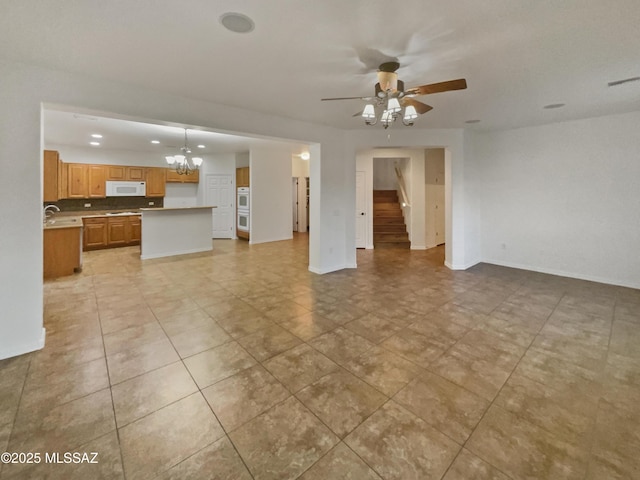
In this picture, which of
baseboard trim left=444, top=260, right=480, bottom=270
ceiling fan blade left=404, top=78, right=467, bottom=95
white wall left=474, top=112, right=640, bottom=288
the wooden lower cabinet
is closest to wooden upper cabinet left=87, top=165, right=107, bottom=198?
the wooden lower cabinet

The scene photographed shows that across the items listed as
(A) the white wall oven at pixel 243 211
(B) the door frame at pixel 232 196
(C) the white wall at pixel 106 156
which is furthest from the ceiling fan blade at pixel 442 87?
(C) the white wall at pixel 106 156

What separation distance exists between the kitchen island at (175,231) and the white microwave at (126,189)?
7.72ft

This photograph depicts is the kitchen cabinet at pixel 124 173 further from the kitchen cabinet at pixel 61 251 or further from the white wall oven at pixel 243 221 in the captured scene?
the kitchen cabinet at pixel 61 251

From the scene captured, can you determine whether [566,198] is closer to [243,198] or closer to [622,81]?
[622,81]

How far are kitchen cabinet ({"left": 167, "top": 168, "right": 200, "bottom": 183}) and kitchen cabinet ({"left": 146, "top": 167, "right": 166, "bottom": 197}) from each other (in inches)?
7.0

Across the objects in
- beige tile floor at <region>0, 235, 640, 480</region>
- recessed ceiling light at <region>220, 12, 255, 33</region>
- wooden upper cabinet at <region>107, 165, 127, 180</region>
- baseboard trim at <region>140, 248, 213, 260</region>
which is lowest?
beige tile floor at <region>0, 235, 640, 480</region>

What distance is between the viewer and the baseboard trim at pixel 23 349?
2.54 meters

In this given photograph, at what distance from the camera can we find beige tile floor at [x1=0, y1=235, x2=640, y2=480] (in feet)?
5.03

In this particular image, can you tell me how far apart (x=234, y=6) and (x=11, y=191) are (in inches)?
103

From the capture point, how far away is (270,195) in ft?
29.0

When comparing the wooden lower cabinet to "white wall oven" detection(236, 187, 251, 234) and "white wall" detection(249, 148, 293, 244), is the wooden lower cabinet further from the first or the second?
"white wall" detection(249, 148, 293, 244)

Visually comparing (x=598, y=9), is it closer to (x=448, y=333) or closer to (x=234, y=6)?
(x=234, y=6)

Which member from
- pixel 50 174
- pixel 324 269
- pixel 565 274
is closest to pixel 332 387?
pixel 324 269

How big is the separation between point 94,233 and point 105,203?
4.43ft
